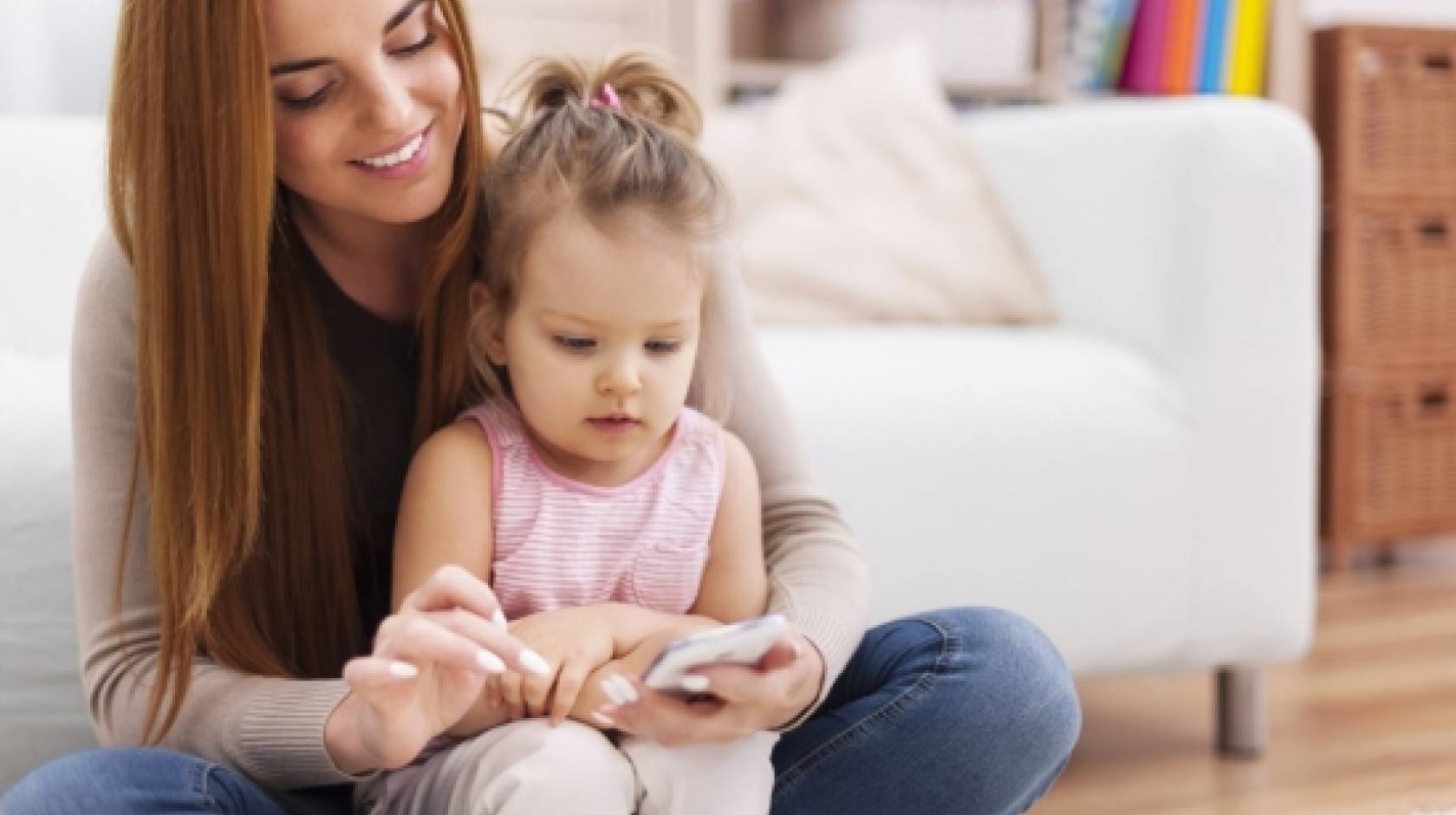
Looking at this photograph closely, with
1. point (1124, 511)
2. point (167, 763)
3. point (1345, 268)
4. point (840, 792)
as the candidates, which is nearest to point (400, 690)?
point (167, 763)

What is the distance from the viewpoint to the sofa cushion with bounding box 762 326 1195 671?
154cm

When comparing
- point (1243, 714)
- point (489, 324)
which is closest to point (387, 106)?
point (489, 324)

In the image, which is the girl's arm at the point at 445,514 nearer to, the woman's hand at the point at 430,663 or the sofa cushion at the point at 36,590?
the woman's hand at the point at 430,663

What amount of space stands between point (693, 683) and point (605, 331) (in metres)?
0.23

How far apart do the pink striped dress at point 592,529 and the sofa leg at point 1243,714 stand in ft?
2.75

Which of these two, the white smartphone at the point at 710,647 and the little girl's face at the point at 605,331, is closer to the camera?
the white smartphone at the point at 710,647

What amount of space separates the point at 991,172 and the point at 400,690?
4.25 ft

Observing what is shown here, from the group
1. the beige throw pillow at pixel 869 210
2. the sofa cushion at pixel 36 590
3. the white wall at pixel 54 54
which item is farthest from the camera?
the white wall at pixel 54 54

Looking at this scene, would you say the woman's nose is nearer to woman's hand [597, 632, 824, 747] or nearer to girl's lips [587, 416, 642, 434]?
girl's lips [587, 416, 642, 434]

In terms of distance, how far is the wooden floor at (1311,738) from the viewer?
61.6 inches

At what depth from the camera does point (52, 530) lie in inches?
49.3

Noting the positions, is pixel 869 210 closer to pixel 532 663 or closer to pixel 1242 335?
pixel 1242 335

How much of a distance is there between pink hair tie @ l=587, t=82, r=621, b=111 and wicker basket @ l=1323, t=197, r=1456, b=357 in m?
1.85

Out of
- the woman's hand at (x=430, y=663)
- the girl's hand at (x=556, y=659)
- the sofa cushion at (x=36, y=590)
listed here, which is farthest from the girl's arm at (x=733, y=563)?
the sofa cushion at (x=36, y=590)
